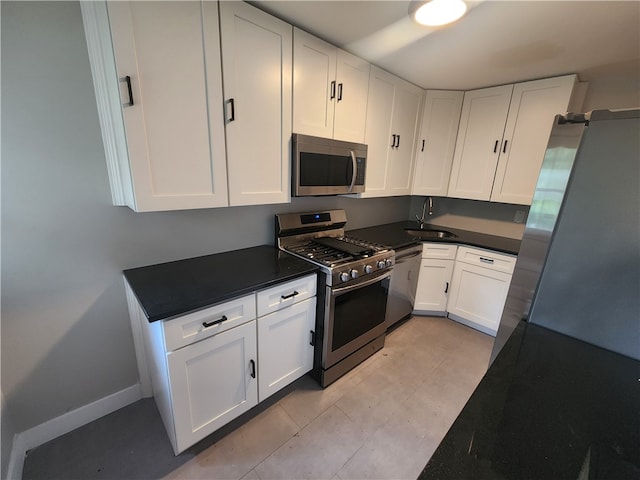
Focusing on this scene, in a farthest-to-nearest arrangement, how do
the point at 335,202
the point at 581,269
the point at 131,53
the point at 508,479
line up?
the point at 335,202
the point at 131,53
the point at 581,269
the point at 508,479

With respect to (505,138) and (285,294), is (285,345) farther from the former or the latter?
(505,138)

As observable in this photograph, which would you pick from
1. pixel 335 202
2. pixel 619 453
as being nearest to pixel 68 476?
pixel 619 453

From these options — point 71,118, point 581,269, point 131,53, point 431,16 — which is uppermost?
point 431,16

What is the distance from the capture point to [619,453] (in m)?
0.58

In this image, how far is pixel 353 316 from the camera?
75.0 inches

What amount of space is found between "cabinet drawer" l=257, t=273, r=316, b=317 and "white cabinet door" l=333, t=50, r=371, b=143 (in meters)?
1.12

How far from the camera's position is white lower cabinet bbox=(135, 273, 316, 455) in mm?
1220

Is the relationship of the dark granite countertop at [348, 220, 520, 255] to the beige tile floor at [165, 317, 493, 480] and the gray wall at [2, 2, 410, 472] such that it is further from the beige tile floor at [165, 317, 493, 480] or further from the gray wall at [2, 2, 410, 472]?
the gray wall at [2, 2, 410, 472]

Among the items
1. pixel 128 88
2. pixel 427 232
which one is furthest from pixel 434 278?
pixel 128 88

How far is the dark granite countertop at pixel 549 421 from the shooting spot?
1.76 ft

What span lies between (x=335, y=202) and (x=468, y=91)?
1745mm

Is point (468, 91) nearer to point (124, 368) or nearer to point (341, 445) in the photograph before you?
point (341, 445)

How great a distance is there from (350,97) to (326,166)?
58 centimetres

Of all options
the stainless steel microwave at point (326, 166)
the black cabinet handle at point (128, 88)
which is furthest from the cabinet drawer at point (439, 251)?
the black cabinet handle at point (128, 88)
